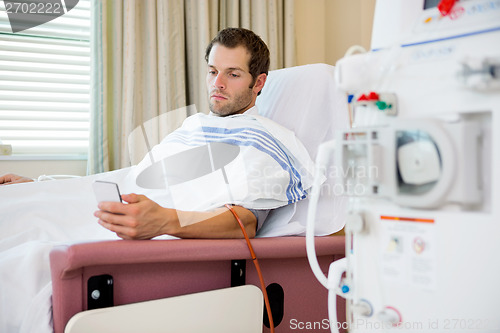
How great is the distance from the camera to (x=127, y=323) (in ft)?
2.94

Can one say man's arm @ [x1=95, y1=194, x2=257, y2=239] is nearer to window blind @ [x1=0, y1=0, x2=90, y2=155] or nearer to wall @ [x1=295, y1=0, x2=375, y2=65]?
window blind @ [x1=0, y1=0, x2=90, y2=155]

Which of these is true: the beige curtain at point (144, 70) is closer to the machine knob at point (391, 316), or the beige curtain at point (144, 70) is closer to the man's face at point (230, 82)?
the man's face at point (230, 82)

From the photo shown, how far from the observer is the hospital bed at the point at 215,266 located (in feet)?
2.84

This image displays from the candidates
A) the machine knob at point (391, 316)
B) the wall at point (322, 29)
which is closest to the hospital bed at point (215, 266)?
the machine knob at point (391, 316)

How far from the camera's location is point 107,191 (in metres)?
0.94

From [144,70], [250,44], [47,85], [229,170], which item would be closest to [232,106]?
[250,44]

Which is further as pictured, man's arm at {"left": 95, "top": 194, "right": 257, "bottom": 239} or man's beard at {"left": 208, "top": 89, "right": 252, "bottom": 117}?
man's beard at {"left": 208, "top": 89, "right": 252, "bottom": 117}

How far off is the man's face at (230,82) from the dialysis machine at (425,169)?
87 centimetres

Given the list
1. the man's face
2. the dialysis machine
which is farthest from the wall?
the dialysis machine

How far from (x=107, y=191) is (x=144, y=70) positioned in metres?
1.46

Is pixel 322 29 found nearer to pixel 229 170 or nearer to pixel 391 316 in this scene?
pixel 229 170

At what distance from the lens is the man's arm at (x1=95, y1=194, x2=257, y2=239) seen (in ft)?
3.06

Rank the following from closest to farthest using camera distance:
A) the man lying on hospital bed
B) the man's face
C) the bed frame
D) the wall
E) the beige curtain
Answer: the bed frame < the man lying on hospital bed < the man's face < the beige curtain < the wall

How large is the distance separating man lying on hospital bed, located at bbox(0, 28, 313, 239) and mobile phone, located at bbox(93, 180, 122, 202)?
0.06 feet
